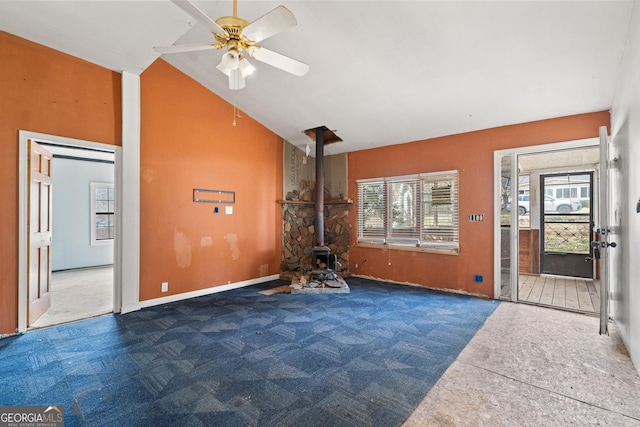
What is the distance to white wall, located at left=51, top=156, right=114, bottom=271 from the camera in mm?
6035

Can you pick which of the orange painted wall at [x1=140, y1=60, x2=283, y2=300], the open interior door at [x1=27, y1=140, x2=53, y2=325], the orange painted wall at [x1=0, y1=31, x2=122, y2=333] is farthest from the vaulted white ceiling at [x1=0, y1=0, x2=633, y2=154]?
the open interior door at [x1=27, y1=140, x2=53, y2=325]

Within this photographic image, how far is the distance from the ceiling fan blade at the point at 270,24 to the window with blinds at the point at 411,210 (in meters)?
3.45

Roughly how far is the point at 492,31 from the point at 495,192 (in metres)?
2.24

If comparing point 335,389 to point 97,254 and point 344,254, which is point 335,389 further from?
point 97,254

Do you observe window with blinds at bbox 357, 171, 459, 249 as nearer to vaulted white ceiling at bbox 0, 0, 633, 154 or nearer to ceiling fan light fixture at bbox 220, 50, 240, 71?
vaulted white ceiling at bbox 0, 0, 633, 154

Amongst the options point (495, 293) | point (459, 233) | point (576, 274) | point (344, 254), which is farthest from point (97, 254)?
point (576, 274)

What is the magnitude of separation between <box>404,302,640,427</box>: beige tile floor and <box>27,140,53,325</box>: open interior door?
155 inches

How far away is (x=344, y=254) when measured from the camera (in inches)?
229

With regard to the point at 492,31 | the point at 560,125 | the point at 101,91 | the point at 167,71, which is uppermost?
the point at 167,71

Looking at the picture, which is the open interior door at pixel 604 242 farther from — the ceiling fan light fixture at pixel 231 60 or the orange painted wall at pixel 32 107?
the orange painted wall at pixel 32 107

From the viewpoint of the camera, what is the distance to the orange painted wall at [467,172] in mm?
3760

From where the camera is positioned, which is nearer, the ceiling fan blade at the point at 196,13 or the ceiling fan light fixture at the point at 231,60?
the ceiling fan blade at the point at 196,13

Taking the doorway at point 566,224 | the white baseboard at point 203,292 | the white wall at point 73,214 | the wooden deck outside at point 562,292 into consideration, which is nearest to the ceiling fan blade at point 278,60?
the white baseboard at point 203,292

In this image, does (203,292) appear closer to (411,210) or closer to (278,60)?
(278,60)
